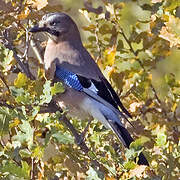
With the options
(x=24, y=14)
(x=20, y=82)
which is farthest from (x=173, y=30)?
(x=20, y=82)

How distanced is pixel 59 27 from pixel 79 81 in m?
0.60

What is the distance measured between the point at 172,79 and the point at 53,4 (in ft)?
3.40

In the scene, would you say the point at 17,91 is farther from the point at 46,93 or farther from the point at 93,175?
the point at 93,175

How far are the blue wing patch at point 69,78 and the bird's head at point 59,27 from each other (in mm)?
421

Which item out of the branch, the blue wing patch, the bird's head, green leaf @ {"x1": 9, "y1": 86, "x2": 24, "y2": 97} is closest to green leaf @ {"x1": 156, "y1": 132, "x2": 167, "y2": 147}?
green leaf @ {"x1": 9, "y1": 86, "x2": 24, "y2": 97}

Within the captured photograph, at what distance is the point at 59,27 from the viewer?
15.3 feet

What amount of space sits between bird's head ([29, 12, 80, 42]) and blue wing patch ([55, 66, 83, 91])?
42 cm

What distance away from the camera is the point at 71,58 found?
4.47 meters

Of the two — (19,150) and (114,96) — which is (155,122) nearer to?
(114,96)

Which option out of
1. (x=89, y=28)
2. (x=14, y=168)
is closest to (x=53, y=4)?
(x=89, y=28)

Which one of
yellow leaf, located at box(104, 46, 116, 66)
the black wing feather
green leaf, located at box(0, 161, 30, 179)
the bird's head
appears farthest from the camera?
the bird's head

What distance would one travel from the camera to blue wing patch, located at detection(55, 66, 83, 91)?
4.19 metres

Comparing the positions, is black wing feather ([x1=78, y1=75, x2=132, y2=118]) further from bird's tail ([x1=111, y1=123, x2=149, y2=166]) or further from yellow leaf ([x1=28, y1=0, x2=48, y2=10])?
yellow leaf ([x1=28, y1=0, x2=48, y2=10])

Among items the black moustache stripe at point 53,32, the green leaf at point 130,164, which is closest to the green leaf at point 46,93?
the green leaf at point 130,164
